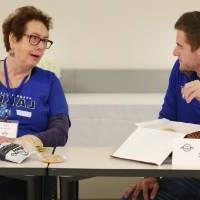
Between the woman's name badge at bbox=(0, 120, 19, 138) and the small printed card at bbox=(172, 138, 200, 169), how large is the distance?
0.68 metres

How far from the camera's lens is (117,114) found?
3062 millimetres

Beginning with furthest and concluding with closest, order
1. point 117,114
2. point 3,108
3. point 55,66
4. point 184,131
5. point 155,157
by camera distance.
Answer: point 55,66
point 117,114
point 3,108
point 184,131
point 155,157

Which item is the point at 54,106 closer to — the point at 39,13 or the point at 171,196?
the point at 39,13

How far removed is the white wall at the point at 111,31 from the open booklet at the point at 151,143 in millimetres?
1893

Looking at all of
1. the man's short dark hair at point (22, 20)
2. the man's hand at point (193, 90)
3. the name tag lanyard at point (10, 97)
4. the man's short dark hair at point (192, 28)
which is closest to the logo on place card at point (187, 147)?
the man's hand at point (193, 90)

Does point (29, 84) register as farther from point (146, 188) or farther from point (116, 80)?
point (116, 80)

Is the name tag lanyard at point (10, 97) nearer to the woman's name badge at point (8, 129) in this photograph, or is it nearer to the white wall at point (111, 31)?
the woman's name badge at point (8, 129)

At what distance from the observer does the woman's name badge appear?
1.83 meters

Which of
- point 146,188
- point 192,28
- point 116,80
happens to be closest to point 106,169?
point 146,188

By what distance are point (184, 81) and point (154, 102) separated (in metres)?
1.06

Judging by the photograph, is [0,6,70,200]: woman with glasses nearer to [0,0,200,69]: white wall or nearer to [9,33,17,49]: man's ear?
[9,33,17,49]: man's ear

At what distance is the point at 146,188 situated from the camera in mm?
1802

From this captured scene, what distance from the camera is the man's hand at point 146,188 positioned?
5.87 ft

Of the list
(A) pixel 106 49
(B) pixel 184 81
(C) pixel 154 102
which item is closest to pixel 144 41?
(A) pixel 106 49
